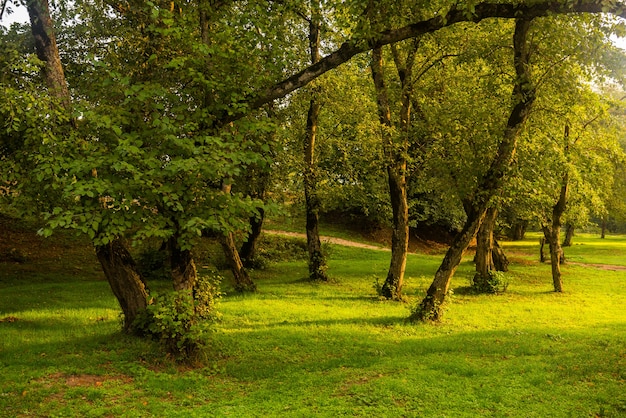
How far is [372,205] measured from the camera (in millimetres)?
25344

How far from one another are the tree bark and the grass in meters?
1.07

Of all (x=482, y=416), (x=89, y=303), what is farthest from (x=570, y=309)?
(x=89, y=303)

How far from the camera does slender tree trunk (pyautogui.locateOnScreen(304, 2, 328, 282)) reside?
1941 centimetres

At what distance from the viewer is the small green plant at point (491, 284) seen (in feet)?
67.2

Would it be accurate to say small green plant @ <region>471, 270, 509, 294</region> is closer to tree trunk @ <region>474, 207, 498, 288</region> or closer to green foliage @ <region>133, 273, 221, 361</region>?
tree trunk @ <region>474, 207, 498, 288</region>

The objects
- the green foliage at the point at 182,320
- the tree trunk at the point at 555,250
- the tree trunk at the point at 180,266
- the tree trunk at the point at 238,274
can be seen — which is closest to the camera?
the green foliage at the point at 182,320

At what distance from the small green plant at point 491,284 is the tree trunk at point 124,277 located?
595 inches

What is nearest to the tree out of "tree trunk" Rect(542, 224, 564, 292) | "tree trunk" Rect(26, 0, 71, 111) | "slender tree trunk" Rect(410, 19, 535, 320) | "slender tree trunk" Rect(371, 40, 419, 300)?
"tree trunk" Rect(26, 0, 71, 111)

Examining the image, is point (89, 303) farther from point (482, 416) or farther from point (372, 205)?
point (372, 205)

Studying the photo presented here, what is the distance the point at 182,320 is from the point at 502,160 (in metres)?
8.70

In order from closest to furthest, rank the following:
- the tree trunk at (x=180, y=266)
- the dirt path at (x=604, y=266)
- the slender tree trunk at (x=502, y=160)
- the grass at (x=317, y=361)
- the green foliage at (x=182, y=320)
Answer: the grass at (x=317, y=361), the green foliage at (x=182, y=320), the tree trunk at (x=180, y=266), the slender tree trunk at (x=502, y=160), the dirt path at (x=604, y=266)

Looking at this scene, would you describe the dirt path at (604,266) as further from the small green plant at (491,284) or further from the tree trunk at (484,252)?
the tree trunk at (484,252)

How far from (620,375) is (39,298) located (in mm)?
15284

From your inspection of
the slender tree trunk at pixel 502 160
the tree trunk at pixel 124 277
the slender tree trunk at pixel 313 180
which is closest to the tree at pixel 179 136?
the tree trunk at pixel 124 277
